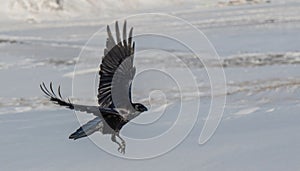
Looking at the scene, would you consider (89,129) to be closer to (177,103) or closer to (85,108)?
(85,108)

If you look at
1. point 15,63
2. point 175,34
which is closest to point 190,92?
point 15,63

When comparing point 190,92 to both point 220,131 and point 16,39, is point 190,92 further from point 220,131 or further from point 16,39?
point 16,39

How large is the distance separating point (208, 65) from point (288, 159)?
1148 cm

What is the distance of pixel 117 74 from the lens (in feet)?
13.7

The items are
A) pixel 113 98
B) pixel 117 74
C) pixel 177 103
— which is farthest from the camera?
pixel 177 103

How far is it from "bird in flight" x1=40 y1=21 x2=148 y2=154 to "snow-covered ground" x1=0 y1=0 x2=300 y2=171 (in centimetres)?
101

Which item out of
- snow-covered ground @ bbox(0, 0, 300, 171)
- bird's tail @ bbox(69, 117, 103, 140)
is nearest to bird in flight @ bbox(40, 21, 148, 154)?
bird's tail @ bbox(69, 117, 103, 140)

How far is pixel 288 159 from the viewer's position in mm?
4977

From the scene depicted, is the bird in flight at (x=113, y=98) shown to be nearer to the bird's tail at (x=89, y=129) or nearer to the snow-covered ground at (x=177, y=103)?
the bird's tail at (x=89, y=129)

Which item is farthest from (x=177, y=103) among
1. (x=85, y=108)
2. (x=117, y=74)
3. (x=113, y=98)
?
(x=85, y=108)

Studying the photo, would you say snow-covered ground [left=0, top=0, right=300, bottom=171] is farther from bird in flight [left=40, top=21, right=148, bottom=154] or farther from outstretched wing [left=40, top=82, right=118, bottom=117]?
outstretched wing [left=40, top=82, right=118, bottom=117]

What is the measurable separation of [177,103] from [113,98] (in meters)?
6.10

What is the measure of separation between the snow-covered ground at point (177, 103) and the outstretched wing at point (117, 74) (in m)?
1.01

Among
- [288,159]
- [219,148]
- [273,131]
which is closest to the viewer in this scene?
[288,159]
